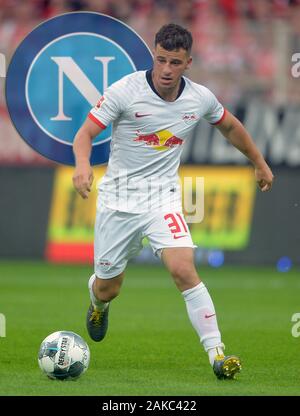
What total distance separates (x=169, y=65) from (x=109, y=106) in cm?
51

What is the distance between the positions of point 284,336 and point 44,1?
33.4 feet

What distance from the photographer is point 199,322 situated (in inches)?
315

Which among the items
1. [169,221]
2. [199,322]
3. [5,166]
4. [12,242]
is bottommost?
[12,242]

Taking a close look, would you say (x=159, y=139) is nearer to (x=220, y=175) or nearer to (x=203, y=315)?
(x=203, y=315)

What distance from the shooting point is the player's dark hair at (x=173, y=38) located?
797 centimetres

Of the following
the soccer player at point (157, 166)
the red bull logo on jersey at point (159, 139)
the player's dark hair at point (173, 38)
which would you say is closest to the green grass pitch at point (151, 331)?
the soccer player at point (157, 166)

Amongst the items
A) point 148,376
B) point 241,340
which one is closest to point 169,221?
point 148,376

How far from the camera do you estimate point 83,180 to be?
24.2 ft

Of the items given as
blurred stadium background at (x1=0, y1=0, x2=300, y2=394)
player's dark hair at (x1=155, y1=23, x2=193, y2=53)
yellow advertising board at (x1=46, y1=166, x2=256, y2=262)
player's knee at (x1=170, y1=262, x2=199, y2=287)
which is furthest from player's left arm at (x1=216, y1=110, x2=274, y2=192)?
yellow advertising board at (x1=46, y1=166, x2=256, y2=262)

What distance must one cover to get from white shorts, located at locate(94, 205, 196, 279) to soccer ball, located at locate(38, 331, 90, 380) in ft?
3.05

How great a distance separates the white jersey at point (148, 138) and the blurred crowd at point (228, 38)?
9.50 metres

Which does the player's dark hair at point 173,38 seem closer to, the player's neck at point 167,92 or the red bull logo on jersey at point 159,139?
the player's neck at point 167,92
